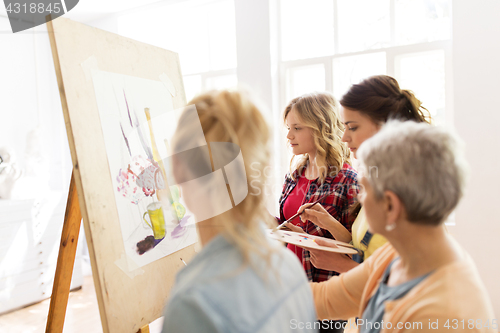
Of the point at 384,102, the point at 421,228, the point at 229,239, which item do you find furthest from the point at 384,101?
the point at 229,239

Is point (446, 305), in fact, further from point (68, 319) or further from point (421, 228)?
point (68, 319)

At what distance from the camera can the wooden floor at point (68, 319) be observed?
294 cm

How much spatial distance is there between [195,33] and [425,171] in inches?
155

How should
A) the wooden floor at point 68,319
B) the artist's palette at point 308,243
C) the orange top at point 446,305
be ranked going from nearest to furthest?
1. the orange top at point 446,305
2. the artist's palette at point 308,243
3. the wooden floor at point 68,319

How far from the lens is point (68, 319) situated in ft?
10.2

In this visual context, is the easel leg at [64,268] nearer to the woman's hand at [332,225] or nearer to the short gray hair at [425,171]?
the woman's hand at [332,225]

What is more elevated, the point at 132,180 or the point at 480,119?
the point at 480,119

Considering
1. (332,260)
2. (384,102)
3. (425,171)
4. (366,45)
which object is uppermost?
(366,45)

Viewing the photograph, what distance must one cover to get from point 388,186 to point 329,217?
79cm

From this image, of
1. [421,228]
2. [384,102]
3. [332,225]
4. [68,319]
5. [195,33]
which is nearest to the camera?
[421,228]

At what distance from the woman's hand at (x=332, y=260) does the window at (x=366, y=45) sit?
1.86 metres

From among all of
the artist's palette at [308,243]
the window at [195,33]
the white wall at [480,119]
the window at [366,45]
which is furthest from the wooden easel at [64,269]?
the window at [195,33]

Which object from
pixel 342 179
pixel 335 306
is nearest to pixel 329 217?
pixel 342 179

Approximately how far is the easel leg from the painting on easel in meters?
0.20
